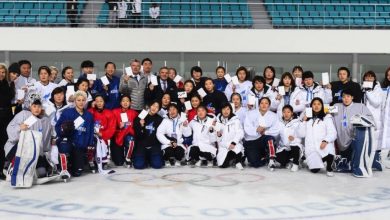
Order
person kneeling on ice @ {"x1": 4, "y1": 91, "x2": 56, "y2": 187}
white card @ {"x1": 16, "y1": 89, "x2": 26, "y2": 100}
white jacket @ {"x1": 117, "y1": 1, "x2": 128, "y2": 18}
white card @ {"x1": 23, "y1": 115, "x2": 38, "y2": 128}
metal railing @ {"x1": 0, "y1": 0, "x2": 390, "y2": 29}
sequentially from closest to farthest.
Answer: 1. white card @ {"x1": 23, "y1": 115, "x2": 38, "y2": 128}
2. person kneeling on ice @ {"x1": 4, "y1": 91, "x2": 56, "y2": 187}
3. white card @ {"x1": 16, "y1": 89, "x2": 26, "y2": 100}
4. white jacket @ {"x1": 117, "y1": 1, "x2": 128, "y2": 18}
5. metal railing @ {"x1": 0, "y1": 0, "x2": 390, "y2": 29}

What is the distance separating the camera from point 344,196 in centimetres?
545

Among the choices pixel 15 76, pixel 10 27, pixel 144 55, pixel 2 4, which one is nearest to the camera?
pixel 15 76

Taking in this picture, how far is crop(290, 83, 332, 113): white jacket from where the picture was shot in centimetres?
790

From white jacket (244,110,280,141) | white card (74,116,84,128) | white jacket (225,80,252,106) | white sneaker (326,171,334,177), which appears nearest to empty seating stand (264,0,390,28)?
white jacket (225,80,252,106)

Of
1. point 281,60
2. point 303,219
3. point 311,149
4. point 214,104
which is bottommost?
point 303,219

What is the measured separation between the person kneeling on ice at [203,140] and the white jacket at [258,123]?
585mm

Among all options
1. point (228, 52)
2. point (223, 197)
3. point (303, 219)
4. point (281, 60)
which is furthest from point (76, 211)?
point (281, 60)

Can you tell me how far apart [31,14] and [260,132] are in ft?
35.5

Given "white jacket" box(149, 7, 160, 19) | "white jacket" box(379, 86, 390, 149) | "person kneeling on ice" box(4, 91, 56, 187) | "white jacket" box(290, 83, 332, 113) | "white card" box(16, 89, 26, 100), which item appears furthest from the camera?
"white jacket" box(149, 7, 160, 19)

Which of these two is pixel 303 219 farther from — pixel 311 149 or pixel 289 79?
pixel 289 79

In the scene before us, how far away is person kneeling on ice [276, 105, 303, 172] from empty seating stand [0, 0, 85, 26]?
9857 millimetres

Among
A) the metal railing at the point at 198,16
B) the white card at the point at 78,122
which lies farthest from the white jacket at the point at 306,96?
the metal railing at the point at 198,16

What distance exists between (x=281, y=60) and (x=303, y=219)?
1226 cm

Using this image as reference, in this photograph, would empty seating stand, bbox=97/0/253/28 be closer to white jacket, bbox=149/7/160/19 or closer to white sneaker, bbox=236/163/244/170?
white jacket, bbox=149/7/160/19
